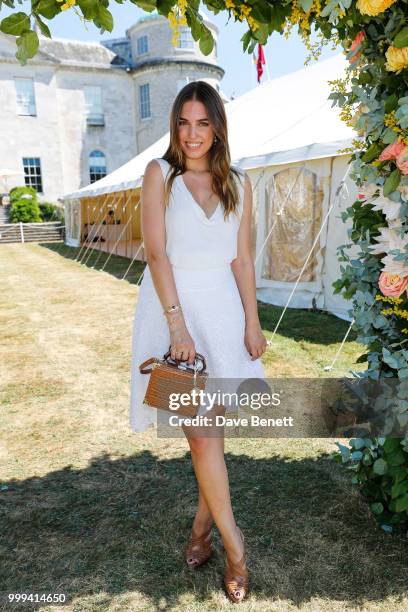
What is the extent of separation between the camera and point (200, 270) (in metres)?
1.97

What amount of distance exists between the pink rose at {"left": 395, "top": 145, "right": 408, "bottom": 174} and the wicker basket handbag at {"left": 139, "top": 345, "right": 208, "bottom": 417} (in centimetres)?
105

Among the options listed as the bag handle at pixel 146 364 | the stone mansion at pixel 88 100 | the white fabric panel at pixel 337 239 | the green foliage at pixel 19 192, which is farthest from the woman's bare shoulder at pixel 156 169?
the stone mansion at pixel 88 100

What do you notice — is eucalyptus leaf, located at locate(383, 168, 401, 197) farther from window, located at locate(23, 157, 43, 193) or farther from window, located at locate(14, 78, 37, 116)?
window, located at locate(14, 78, 37, 116)

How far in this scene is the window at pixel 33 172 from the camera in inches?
1052

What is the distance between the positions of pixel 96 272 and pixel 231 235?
10365 mm

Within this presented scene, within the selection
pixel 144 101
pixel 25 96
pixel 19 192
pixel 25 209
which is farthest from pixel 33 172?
pixel 144 101

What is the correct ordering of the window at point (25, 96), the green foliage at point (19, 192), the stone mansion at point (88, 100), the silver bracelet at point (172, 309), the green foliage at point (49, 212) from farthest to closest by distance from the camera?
the stone mansion at point (88, 100)
the window at point (25, 96)
the green foliage at point (49, 212)
the green foliage at point (19, 192)
the silver bracelet at point (172, 309)

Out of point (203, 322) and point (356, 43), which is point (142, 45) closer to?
point (356, 43)

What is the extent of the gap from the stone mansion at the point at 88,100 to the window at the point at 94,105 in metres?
0.06

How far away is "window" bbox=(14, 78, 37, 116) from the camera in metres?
26.1

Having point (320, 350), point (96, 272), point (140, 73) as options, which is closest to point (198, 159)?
point (320, 350)

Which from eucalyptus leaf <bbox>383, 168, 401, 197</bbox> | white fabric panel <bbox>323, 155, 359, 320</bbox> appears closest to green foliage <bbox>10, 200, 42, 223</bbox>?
white fabric panel <bbox>323, 155, 359, 320</bbox>

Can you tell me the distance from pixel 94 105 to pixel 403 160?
1157 inches

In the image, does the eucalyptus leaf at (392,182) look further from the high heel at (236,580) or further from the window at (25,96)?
the window at (25,96)
